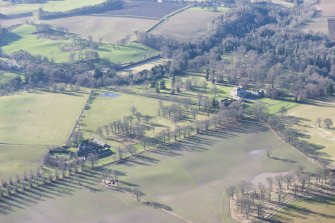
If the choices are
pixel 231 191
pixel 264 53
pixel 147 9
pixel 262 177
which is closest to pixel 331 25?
pixel 264 53

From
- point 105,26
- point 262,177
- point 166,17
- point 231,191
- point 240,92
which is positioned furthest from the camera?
point 166,17

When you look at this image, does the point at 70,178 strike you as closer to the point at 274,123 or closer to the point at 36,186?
the point at 36,186

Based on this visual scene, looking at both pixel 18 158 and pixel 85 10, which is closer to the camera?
pixel 18 158

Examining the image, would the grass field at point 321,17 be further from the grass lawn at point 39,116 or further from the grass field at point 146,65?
the grass lawn at point 39,116

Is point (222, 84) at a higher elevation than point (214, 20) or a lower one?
lower

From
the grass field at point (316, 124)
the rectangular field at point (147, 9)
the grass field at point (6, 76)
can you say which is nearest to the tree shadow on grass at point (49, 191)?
the grass field at point (316, 124)

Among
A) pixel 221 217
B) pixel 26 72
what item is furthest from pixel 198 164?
pixel 26 72

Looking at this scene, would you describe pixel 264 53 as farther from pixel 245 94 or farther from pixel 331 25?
pixel 331 25
